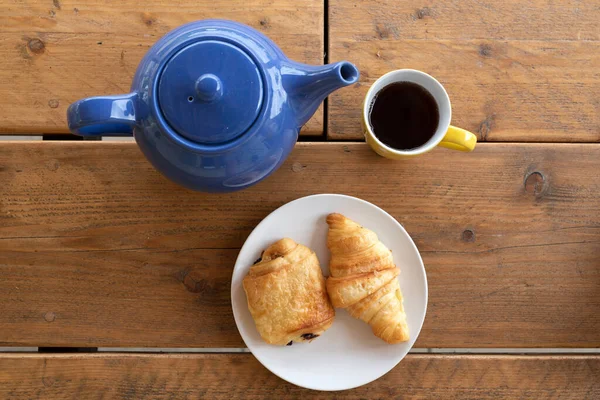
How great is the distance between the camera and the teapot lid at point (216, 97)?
24.2 inches

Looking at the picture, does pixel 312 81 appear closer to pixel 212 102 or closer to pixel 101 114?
pixel 212 102

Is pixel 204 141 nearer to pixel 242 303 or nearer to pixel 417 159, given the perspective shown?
pixel 242 303

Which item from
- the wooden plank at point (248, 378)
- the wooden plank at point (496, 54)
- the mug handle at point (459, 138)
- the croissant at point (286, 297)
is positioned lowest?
the wooden plank at point (248, 378)

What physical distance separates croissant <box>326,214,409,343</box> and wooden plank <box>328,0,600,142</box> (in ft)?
0.96

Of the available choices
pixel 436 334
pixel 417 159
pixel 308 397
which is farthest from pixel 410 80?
pixel 308 397

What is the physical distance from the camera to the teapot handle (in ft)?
1.98

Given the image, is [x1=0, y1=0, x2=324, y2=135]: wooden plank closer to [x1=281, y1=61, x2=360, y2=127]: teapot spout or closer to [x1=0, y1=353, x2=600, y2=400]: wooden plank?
[x1=281, y1=61, x2=360, y2=127]: teapot spout

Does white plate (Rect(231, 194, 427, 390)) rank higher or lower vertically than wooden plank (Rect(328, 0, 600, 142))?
lower

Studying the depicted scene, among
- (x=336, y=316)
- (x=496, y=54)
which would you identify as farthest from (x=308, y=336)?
(x=496, y=54)

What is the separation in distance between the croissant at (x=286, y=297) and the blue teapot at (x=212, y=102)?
21 cm

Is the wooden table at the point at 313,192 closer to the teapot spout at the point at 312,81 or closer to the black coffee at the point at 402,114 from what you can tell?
the black coffee at the point at 402,114

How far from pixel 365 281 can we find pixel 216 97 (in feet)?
1.34

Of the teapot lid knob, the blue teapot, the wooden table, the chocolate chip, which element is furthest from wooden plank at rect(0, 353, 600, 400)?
the teapot lid knob

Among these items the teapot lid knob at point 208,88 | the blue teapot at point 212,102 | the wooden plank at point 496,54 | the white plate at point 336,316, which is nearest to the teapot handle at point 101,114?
the blue teapot at point 212,102
